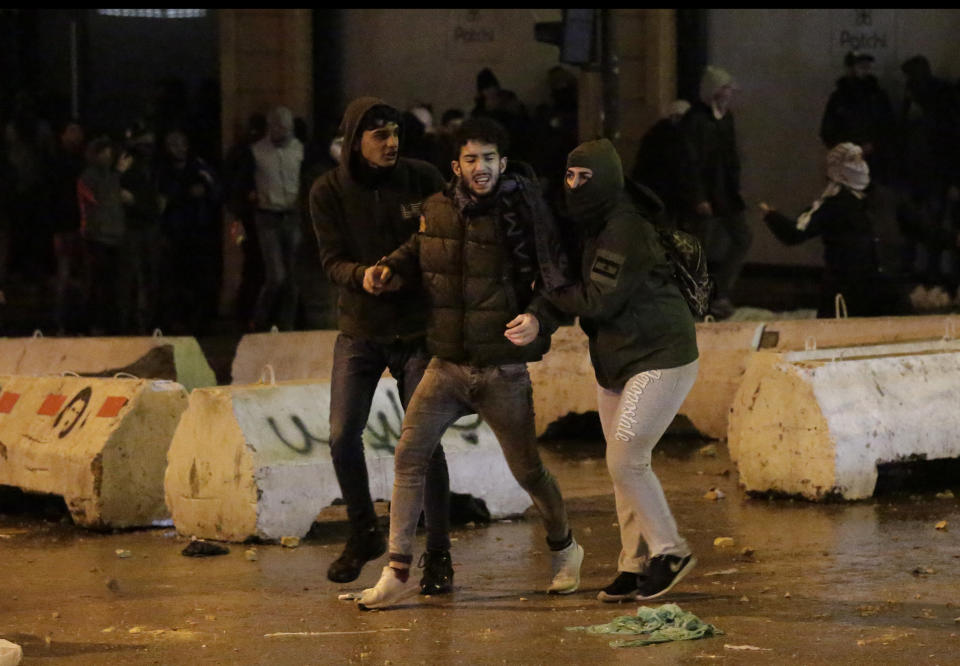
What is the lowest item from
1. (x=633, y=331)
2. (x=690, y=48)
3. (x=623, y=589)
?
(x=623, y=589)

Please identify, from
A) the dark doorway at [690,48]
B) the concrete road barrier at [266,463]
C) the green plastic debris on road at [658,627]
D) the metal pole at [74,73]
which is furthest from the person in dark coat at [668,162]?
the green plastic debris on road at [658,627]

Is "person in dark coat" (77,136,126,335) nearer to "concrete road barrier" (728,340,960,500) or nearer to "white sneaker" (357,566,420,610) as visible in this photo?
"concrete road barrier" (728,340,960,500)

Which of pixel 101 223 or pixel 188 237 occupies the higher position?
pixel 101 223

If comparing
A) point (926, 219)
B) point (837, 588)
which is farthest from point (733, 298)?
point (837, 588)

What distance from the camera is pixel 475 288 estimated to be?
7352 millimetres

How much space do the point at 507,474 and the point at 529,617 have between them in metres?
2.51

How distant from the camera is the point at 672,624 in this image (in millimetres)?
6918

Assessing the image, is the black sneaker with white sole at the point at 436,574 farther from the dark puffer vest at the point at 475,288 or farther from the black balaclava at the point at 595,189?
the black balaclava at the point at 595,189

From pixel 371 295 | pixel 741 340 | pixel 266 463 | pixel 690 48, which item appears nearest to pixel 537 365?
pixel 741 340

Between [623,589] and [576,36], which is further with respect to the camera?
[576,36]

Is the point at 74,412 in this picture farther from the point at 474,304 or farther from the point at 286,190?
the point at 286,190

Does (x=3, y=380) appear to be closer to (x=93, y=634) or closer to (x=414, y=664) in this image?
(x=93, y=634)

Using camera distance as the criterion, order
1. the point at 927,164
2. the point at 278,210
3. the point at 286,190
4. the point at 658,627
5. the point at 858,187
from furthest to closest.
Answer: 1. the point at 927,164
2. the point at 278,210
3. the point at 286,190
4. the point at 858,187
5. the point at 658,627

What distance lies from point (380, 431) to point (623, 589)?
97.7 inches
